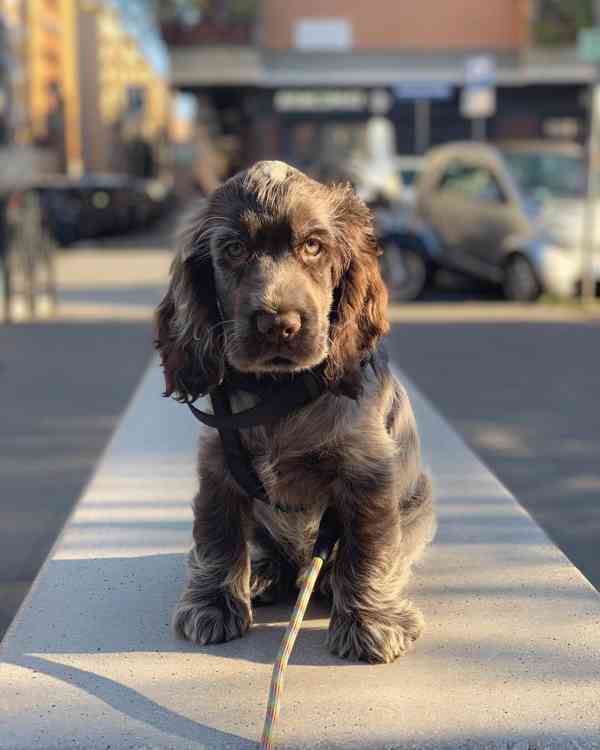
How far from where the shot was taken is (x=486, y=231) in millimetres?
12305

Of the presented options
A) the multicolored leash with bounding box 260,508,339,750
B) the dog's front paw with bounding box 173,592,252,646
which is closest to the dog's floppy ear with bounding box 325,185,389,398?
the multicolored leash with bounding box 260,508,339,750

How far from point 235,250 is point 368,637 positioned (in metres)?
1.16

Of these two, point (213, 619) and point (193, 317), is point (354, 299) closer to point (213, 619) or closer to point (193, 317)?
point (193, 317)

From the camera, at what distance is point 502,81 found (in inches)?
1167

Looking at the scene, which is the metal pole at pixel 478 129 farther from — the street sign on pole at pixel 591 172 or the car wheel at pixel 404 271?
the street sign on pole at pixel 591 172

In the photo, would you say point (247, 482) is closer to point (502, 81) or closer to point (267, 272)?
point (267, 272)

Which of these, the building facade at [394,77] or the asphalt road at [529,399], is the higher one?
the building facade at [394,77]

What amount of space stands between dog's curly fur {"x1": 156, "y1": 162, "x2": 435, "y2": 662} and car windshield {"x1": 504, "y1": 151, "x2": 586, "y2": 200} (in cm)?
940

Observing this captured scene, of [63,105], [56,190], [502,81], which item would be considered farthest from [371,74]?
[63,105]

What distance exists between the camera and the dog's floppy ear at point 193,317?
2859 millimetres

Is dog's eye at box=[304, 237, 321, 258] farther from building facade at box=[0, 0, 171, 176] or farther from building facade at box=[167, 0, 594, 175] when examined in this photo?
building facade at box=[0, 0, 171, 176]

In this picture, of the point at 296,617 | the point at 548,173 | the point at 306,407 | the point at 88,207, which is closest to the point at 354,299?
the point at 306,407

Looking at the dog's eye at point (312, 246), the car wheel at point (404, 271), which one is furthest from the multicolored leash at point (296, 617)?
the car wheel at point (404, 271)

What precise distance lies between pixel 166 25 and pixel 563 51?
10.7 metres
